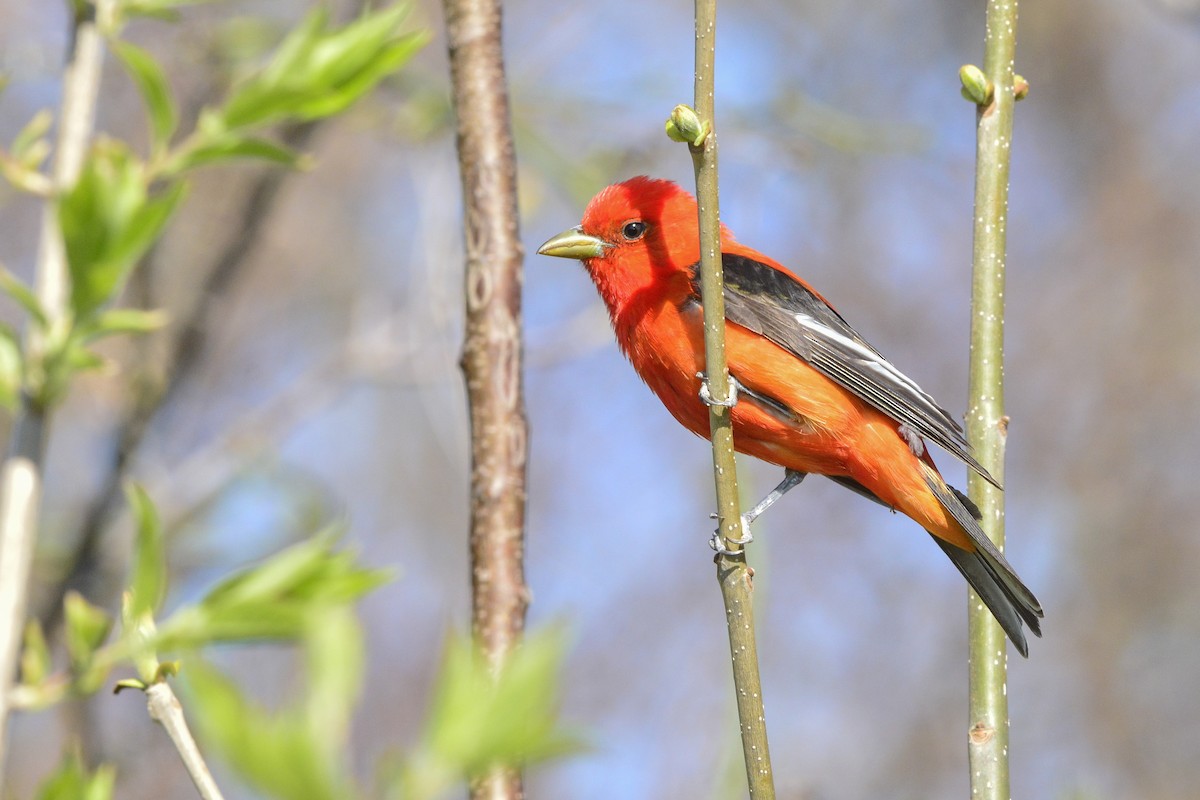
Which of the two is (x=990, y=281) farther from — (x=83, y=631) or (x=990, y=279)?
(x=83, y=631)

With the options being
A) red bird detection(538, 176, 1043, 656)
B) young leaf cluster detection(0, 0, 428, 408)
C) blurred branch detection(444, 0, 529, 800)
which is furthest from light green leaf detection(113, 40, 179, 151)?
red bird detection(538, 176, 1043, 656)

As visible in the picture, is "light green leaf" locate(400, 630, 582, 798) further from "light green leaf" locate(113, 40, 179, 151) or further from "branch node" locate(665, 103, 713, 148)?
"branch node" locate(665, 103, 713, 148)

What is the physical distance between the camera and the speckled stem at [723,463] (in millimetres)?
2092

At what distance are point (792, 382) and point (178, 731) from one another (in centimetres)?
299

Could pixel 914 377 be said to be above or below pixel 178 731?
above

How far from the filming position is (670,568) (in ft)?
36.4

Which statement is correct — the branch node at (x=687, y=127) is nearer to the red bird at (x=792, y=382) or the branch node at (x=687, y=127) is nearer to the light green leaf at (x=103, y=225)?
the light green leaf at (x=103, y=225)

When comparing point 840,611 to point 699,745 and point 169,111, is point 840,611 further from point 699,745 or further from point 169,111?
point 169,111

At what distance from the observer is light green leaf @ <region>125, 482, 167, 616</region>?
1.24 metres

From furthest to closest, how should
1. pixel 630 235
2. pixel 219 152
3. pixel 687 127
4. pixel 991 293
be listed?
1. pixel 630 235
2. pixel 991 293
3. pixel 687 127
4. pixel 219 152

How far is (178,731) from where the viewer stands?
133 cm

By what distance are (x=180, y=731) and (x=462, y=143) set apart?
211cm

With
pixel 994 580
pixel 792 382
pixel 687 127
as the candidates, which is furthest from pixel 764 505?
pixel 687 127

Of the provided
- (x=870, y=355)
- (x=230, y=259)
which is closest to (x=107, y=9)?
(x=870, y=355)
